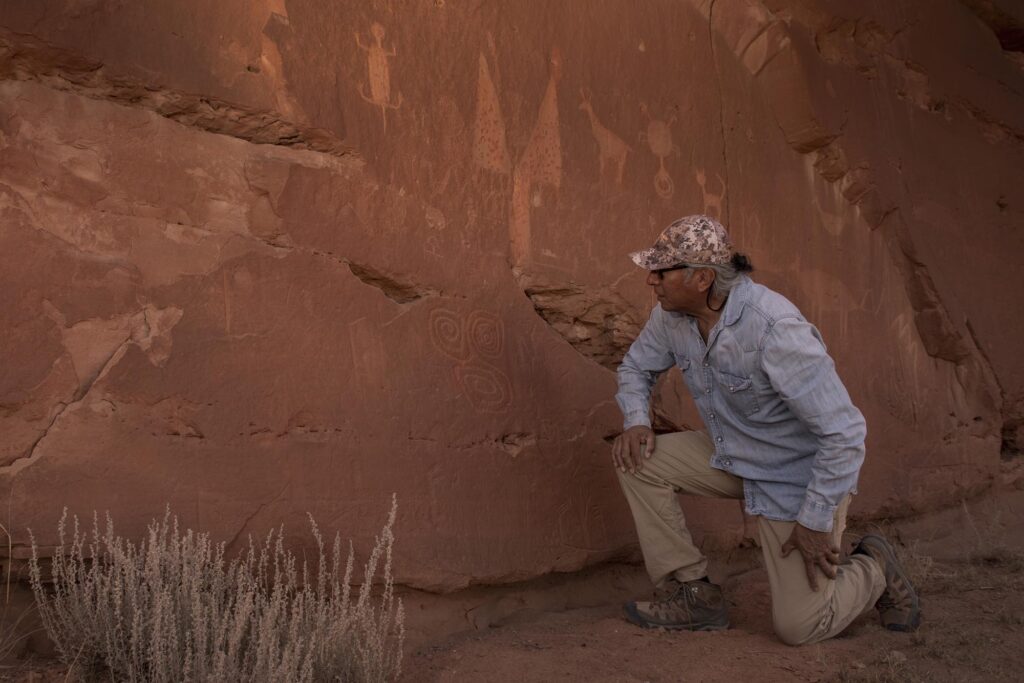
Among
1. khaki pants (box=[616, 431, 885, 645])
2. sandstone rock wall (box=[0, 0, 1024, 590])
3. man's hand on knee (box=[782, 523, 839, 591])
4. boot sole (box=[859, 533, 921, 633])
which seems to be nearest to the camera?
sandstone rock wall (box=[0, 0, 1024, 590])

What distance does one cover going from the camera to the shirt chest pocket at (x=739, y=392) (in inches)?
120

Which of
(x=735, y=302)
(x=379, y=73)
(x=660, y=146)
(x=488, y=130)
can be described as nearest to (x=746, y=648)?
(x=735, y=302)

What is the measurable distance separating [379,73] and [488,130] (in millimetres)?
483

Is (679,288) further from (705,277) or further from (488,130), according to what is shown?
(488,130)

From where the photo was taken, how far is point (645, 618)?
3.30 metres

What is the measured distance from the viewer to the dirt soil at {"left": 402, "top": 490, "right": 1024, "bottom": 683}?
9.28 ft

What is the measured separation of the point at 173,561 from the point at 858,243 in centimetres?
396

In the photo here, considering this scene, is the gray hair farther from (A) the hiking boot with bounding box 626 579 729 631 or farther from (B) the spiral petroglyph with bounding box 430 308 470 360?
(A) the hiking boot with bounding box 626 579 729 631

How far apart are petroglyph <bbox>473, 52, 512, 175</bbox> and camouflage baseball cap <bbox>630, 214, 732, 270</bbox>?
778 mm

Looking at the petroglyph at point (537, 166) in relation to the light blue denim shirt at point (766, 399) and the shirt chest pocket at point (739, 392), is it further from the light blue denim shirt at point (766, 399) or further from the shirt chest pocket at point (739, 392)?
the shirt chest pocket at point (739, 392)

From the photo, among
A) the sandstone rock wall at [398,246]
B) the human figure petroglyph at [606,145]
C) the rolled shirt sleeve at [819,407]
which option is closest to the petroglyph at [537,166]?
the sandstone rock wall at [398,246]

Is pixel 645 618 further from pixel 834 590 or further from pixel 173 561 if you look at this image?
pixel 173 561

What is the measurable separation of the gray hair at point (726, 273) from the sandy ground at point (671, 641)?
1.15 metres

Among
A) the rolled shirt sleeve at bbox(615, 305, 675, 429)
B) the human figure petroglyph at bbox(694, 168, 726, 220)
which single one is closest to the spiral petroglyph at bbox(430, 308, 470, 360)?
the rolled shirt sleeve at bbox(615, 305, 675, 429)
